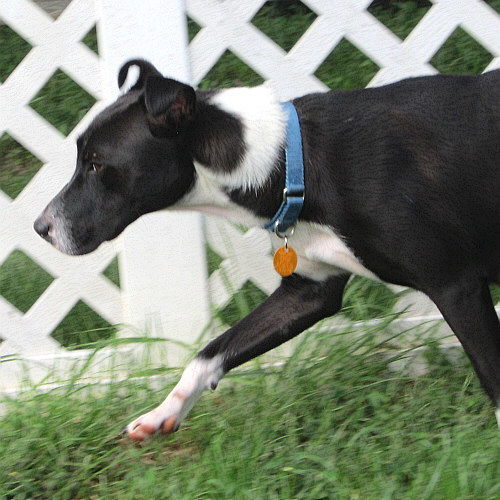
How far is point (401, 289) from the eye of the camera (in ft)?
12.3

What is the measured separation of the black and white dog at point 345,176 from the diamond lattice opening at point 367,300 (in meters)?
0.62

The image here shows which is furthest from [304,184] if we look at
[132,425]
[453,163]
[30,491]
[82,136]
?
[30,491]

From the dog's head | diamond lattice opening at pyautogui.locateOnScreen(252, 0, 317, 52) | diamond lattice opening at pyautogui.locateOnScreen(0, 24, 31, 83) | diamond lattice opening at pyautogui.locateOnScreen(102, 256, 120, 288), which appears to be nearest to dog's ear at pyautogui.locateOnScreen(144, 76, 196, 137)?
the dog's head

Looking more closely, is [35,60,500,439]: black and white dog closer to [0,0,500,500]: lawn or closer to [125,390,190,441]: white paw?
[125,390,190,441]: white paw

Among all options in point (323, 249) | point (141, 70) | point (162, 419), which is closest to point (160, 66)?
point (141, 70)

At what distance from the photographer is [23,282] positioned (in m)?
4.06

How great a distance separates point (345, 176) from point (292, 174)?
0.47 feet

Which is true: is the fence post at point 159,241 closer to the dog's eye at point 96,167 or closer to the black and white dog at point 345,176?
the black and white dog at point 345,176

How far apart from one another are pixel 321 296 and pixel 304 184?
0.43 meters

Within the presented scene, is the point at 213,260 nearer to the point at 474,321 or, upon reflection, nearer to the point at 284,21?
the point at 474,321

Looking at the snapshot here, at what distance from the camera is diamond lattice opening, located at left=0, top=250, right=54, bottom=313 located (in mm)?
4004

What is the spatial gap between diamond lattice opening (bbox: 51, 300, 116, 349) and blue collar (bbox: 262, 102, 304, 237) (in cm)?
102

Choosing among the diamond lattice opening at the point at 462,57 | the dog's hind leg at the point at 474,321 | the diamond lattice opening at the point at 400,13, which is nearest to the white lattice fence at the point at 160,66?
the dog's hind leg at the point at 474,321

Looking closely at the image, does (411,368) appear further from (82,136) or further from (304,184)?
(82,136)
